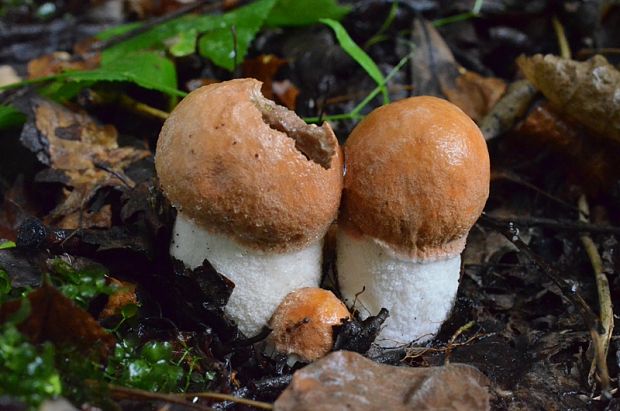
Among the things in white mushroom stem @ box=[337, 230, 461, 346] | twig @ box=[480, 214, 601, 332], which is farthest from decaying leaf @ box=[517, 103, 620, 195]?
white mushroom stem @ box=[337, 230, 461, 346]

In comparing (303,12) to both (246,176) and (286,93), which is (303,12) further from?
(246,176)

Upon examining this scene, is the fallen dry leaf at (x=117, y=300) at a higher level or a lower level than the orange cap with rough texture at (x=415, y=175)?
lower

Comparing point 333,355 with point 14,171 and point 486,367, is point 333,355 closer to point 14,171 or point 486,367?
point 486,367

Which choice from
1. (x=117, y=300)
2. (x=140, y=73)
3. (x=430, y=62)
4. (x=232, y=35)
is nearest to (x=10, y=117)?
(x=140, y=73)

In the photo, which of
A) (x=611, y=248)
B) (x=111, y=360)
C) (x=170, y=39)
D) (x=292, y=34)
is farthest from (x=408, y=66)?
(x=111, y=360)

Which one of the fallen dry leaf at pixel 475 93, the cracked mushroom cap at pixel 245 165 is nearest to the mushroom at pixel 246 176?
the cracked mushroom cap at pixel 245 165

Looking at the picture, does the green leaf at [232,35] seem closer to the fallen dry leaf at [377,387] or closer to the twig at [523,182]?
the twig at [523,182]
